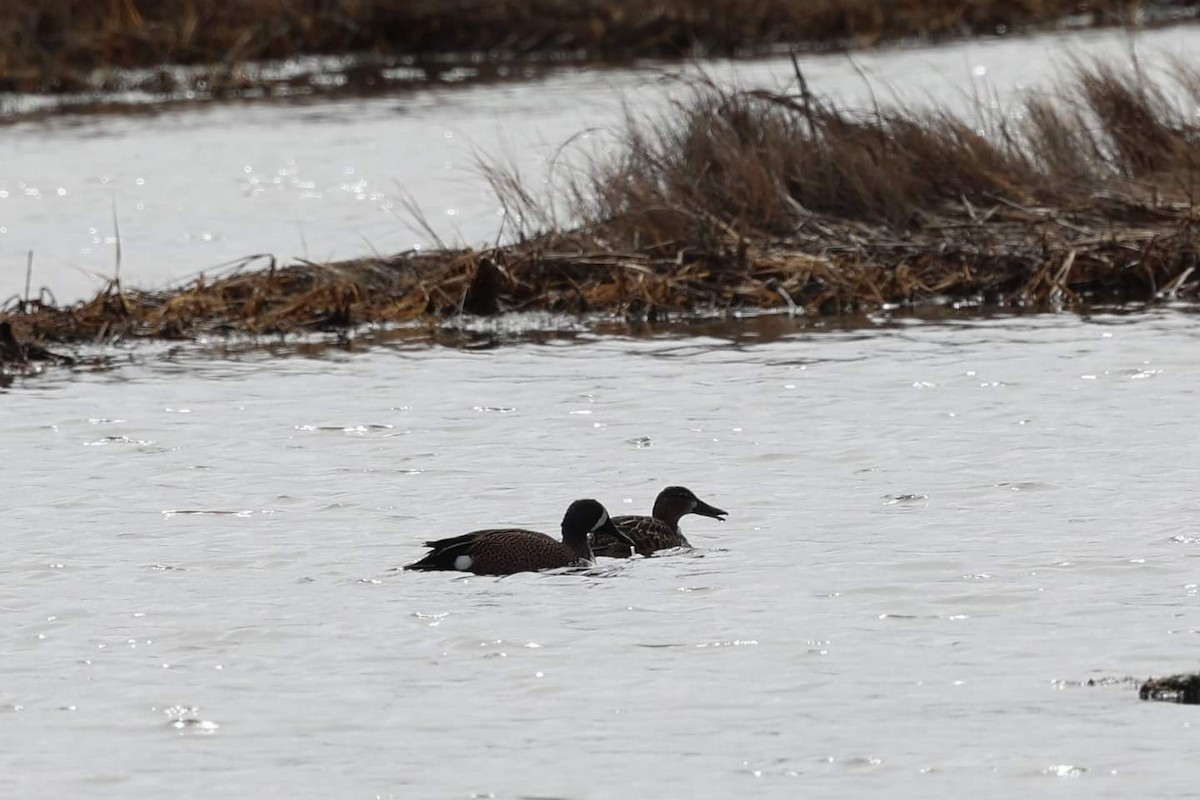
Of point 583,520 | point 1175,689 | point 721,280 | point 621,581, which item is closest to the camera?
point 1175,689

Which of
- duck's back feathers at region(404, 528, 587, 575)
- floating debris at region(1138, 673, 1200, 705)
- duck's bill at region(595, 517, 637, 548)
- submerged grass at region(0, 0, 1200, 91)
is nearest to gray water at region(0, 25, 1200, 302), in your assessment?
submerged grass at region(0, 0, 1200, 91)

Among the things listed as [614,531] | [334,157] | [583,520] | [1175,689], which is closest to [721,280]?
[614,531]

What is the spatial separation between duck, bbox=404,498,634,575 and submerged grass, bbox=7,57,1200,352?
7.24m

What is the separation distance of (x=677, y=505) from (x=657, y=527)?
0.22 metres

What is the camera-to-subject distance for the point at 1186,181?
17000mm

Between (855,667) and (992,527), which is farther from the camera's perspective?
(992,527)

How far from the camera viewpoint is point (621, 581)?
885cm

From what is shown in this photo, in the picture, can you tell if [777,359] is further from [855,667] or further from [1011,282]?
[855,667]

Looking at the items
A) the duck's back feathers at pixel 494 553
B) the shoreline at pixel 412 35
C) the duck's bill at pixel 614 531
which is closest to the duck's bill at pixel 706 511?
the duck's bill at pixel 614 531

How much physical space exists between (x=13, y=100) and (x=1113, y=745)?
27366mm

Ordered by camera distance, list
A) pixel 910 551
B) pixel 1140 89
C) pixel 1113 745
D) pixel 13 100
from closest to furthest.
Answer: pixel 1113 745 < pixel 910 551 < pixel 1140 89 < pixel 13 100

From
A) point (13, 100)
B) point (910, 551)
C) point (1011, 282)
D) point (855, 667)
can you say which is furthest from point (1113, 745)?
point (13, 100)

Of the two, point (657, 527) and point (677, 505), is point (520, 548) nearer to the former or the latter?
point (657, 527)

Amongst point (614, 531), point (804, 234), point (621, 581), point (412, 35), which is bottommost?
point (621, 581)
